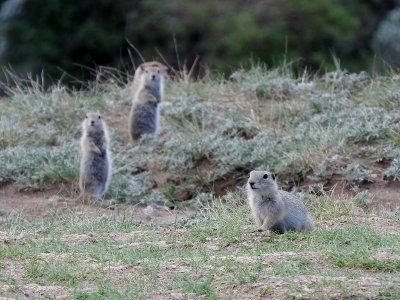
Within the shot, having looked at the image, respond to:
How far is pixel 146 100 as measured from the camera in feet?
48.6

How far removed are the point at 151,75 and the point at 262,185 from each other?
5789mm

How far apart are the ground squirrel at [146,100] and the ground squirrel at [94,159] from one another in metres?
1.15

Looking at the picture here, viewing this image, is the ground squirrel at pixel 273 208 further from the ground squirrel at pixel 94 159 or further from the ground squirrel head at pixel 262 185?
the ground squirrel at pixel 94 159

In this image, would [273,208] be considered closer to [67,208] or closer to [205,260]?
[205,260]

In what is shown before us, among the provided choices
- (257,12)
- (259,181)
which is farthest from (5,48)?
(259,181)

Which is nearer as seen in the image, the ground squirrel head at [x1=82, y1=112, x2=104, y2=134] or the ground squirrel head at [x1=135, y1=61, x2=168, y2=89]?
the ground squirrel head at [x1=82, y1=112, x2=104, y2=134]

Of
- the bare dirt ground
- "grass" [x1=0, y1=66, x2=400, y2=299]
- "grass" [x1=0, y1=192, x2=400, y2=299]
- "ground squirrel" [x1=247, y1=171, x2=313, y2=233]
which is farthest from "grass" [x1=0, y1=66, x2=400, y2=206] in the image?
"ground squirrel" [x1=247, y1=171, x2=313, y2=233]

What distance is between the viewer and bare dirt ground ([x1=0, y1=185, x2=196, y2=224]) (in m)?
12.1

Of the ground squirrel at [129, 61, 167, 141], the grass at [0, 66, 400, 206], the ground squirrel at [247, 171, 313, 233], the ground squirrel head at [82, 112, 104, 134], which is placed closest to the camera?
the ground squirrel at [247, 171, 313, 233]

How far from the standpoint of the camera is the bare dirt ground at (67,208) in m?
12.1

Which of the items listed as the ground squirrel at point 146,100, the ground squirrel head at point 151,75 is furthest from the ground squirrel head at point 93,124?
the ground squirrel head at point 151,75

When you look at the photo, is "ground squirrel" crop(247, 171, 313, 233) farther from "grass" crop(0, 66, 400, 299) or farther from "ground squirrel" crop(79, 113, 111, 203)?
"ground squirrel" crop(79, 113, 111, 203)

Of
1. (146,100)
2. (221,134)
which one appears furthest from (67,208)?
(146,100)

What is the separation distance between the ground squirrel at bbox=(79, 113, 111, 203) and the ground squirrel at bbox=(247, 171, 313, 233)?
3.57 metres
